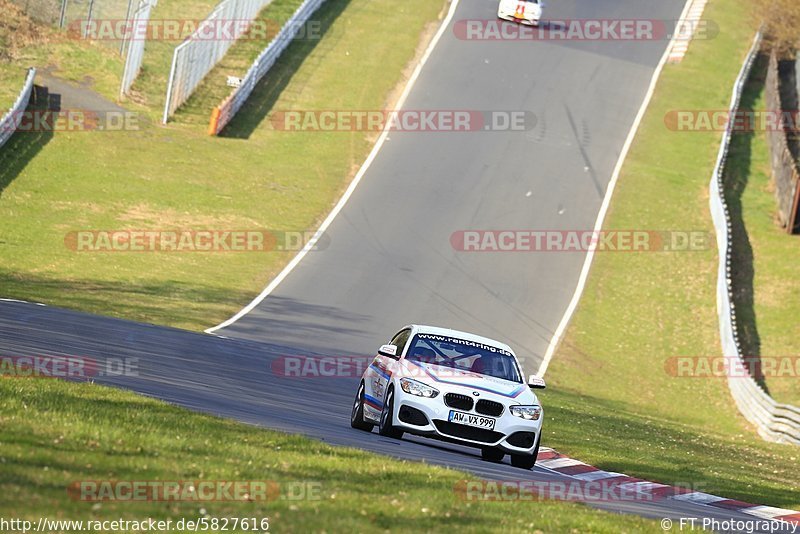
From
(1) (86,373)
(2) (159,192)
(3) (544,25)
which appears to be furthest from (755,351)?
(3) (544,25)

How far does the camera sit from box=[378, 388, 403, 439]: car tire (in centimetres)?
1467

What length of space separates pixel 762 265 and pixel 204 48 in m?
20.5

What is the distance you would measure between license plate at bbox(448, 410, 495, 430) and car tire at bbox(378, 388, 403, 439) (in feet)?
2.29

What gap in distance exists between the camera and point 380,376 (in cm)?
1546

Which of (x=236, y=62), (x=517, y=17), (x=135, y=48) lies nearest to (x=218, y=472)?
(x=135, y=48)

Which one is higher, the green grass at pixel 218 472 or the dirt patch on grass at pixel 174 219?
the dirt patch on grass at pixel 174 219

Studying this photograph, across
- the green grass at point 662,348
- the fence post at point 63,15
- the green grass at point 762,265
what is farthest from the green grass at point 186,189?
the green grass at point 762,265

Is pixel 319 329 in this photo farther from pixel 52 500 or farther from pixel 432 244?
pixel 52 500

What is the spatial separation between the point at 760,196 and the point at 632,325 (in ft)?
41.7

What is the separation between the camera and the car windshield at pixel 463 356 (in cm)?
1565

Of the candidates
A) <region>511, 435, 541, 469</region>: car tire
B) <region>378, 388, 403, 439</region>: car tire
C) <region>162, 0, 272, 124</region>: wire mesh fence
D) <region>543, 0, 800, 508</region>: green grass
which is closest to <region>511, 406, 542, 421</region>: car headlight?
<region>511, 435, 541, 469</region>: car tire

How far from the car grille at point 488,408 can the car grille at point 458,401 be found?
11 cm

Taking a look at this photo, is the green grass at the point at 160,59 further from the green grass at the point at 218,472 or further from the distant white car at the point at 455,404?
the green grass at the point at 218,472

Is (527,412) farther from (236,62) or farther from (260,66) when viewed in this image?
(236,62)
